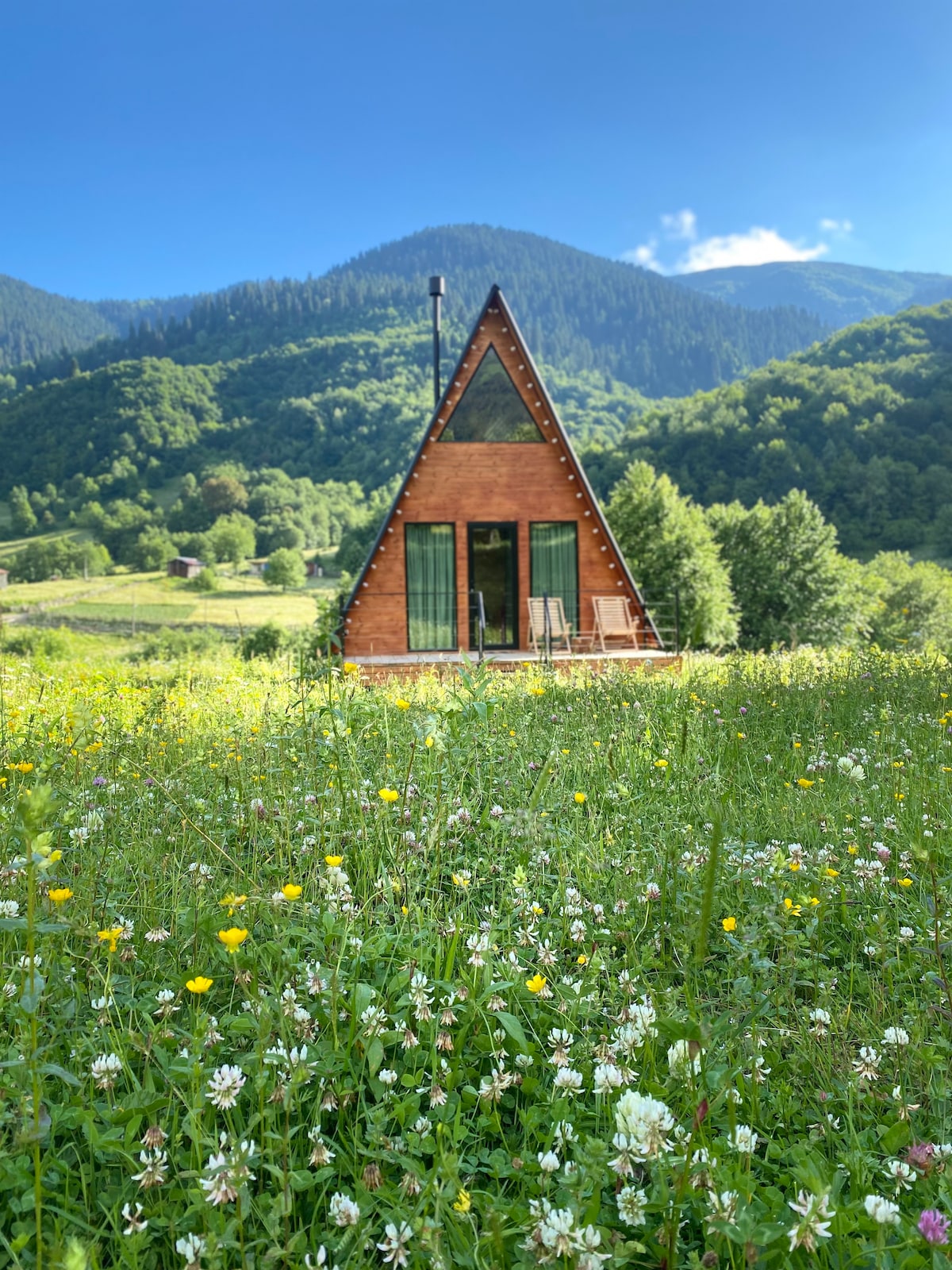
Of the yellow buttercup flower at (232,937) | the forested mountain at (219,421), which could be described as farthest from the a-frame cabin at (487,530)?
the forested mountain at (219,421)

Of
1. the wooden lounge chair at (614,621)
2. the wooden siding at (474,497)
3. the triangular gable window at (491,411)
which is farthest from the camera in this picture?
the wooden lounge chair at (614,621)

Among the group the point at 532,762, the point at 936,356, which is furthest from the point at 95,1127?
the point at 936,356

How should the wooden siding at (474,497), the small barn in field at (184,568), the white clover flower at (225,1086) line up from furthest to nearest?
the small barn in field at (184,568), the wooden siding at (474,497), the white clover flower at (225,1086)

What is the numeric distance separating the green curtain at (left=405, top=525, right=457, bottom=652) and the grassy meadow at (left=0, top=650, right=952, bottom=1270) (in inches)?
493

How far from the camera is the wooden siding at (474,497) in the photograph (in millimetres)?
16688

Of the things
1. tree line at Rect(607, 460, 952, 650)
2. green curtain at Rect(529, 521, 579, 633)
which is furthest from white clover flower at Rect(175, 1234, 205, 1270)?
tree line at Rect(607, 460, 952, 650)

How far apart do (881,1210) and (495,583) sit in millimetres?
16174

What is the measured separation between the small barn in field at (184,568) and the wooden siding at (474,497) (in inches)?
3192

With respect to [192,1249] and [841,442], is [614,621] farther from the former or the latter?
[841,442]

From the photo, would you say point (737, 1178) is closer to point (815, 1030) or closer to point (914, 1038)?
point (815, 1030)

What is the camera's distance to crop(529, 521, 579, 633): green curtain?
1719cm

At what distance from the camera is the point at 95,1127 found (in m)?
1.75

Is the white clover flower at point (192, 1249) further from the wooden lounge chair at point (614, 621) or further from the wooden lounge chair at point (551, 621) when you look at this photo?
the wooden lounge chair at point (614, 621)

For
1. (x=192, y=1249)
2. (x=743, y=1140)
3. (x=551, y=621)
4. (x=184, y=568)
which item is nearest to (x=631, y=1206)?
(x=743, y=1140)
